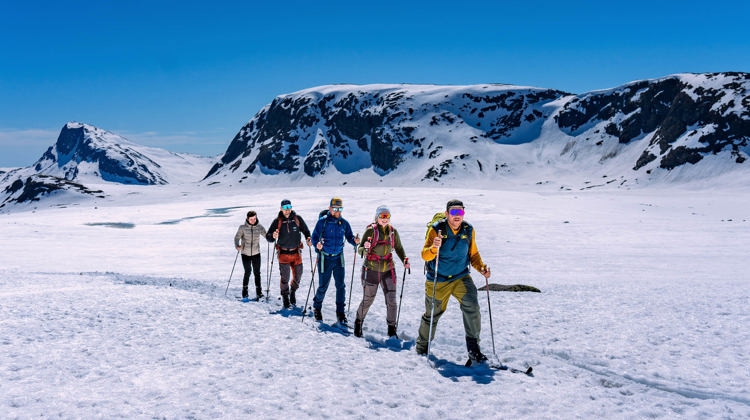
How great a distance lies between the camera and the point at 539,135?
548ft

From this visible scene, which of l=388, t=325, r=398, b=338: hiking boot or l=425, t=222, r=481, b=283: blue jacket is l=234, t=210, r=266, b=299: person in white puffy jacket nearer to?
l=388, t=325, r=398, b=338: hiking boot

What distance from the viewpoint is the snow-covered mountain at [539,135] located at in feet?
364

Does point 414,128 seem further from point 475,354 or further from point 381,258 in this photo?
point 475,354

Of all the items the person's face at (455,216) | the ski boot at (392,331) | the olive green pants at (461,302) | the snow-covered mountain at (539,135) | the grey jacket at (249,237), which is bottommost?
the ski boot at (392,331)

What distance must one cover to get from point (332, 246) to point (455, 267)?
3.36m

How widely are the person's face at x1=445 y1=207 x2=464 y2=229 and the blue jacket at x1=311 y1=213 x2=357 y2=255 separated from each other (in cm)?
303

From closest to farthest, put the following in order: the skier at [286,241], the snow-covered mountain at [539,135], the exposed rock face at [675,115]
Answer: the skier at [286,241], the exposed rock face at [675,115], the snow-covered mountain at [539,135]

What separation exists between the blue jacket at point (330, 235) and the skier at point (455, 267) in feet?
8.98

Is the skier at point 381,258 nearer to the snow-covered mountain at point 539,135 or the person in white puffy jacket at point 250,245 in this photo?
the person in white puffy jacket at point 250,245

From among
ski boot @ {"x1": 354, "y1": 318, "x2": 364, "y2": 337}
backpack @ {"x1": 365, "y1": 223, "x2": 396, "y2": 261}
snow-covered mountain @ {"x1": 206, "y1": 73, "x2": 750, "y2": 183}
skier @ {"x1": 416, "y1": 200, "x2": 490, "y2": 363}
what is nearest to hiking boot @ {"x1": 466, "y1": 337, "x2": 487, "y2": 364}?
skier @ {"x1": 416, "y1": 200, "x2": 490, "y2": 363}

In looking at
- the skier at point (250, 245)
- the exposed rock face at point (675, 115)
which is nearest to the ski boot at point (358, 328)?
the skier at point (250, 245)

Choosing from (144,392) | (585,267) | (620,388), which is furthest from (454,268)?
(585,267)

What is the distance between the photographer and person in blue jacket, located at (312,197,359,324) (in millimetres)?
9812

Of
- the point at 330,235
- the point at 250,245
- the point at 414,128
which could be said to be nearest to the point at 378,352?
the point at 330,235
